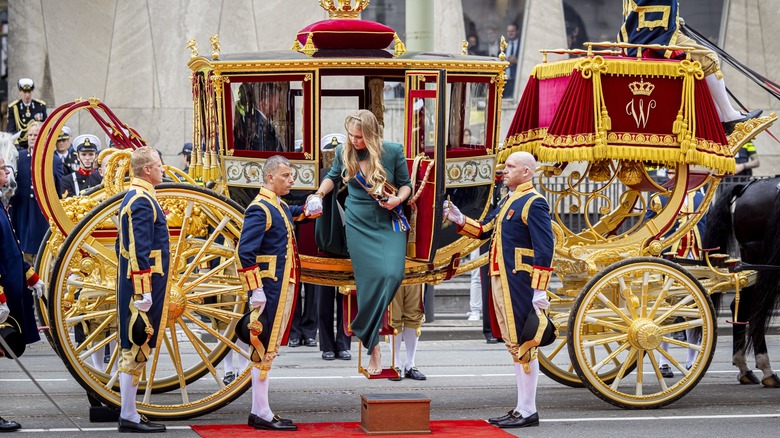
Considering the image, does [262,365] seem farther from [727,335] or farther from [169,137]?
[169,137]

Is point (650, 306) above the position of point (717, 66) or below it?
below

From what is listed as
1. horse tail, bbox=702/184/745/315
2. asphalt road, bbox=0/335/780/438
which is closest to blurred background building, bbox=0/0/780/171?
asphalt road, bbox=0/335/780/438

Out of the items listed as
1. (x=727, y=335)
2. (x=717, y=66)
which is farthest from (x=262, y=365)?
(x=727, y=335)

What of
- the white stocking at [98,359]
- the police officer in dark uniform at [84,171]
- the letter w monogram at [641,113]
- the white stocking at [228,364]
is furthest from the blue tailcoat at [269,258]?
the police officer in dark uniform at [84,171]

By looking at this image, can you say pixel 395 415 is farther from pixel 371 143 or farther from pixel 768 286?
pixel 768 286

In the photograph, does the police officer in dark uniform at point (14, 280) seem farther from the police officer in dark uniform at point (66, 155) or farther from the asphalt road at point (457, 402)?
the police officer in dark uniform at point (66, 155)

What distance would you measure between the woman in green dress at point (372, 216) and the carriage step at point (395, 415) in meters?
0.47

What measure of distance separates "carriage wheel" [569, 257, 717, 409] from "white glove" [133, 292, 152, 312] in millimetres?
3270

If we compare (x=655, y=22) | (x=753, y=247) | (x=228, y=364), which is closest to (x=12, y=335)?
(x=228, y=364)

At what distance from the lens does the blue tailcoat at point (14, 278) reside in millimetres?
9281

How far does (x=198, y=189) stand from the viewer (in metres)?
9.59

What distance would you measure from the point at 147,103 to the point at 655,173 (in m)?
8.35

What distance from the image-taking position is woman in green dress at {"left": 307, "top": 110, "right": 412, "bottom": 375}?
30.6ft

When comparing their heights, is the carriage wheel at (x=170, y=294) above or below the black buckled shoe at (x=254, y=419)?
above
